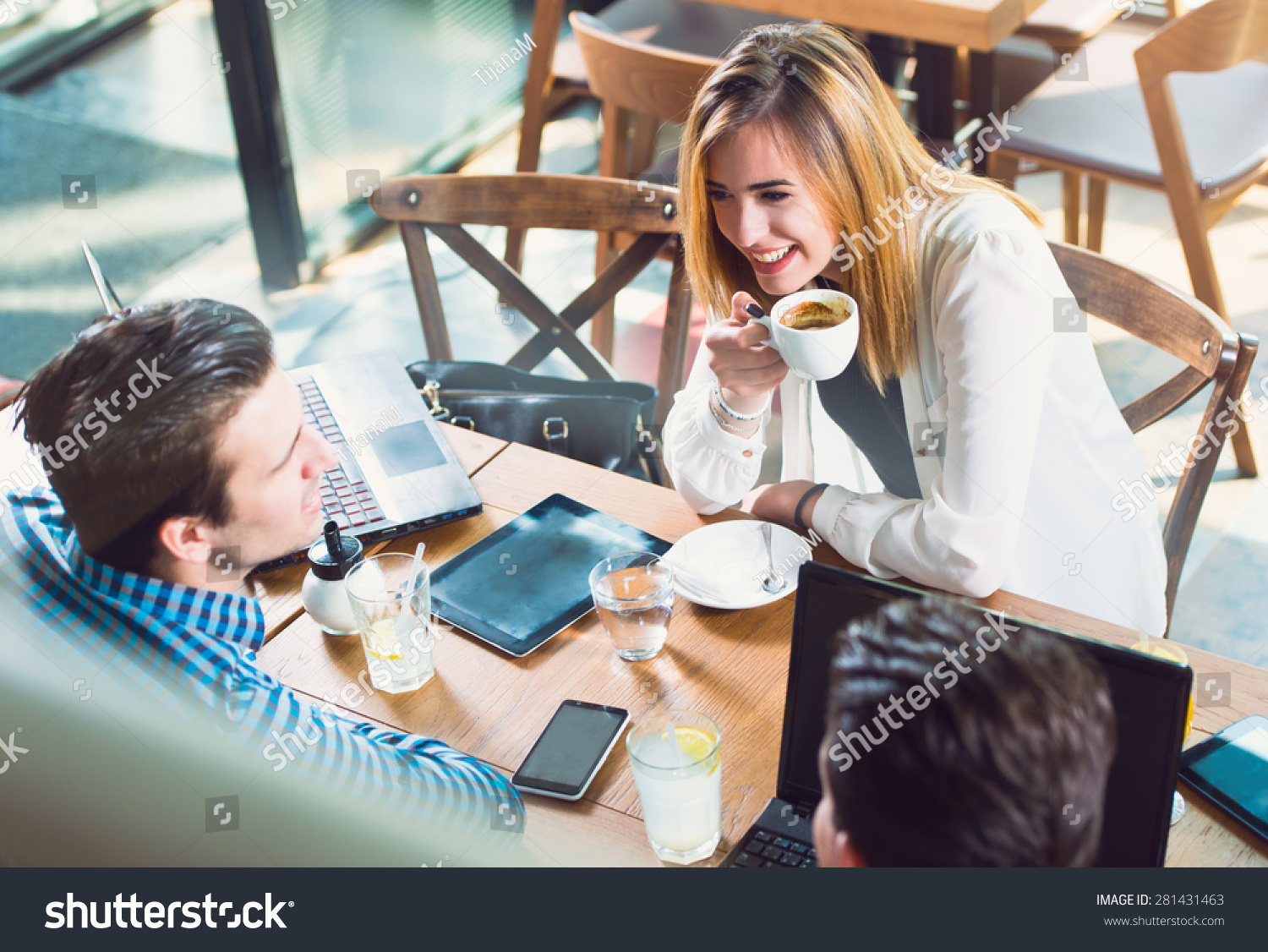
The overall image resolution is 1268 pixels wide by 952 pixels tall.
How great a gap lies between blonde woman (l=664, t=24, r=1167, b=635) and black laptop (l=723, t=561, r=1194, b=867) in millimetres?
356

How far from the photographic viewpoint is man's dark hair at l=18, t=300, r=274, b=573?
37.1 inches

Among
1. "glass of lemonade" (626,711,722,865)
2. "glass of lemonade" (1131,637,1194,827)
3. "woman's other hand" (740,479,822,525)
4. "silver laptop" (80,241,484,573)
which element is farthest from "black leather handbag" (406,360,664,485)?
"glass of lemonade" (1131,637,1194,827)

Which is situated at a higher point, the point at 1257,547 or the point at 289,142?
the point at 289,142

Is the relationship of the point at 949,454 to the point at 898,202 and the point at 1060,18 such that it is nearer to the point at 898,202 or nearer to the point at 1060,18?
the point at 898,202

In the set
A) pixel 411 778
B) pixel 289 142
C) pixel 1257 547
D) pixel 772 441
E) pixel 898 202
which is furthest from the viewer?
pixel 289 142

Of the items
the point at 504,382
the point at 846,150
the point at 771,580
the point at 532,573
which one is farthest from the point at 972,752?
the point at 504,382

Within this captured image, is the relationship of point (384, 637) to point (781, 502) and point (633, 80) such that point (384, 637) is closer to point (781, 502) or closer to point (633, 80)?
point (781, 502)

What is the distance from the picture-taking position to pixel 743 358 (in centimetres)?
139

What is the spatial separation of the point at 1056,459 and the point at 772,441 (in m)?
1.34

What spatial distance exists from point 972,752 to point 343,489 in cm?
93

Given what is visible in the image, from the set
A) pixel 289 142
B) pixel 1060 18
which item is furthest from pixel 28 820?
pixel 1060 18

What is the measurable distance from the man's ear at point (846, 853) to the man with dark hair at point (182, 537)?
0.34 m

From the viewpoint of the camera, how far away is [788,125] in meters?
1.33

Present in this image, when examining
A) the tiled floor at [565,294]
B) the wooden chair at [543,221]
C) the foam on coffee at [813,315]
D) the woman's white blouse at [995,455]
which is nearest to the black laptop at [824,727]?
the woman's white blouse at [995,455]
